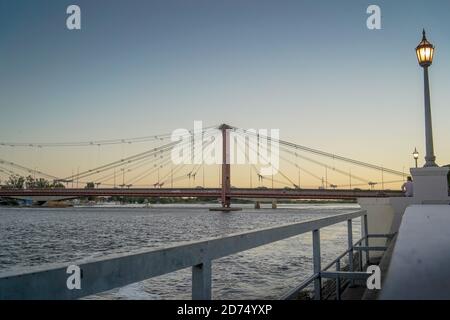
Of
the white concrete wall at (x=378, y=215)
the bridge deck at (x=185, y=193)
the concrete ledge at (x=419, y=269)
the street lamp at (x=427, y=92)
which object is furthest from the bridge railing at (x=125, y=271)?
the bridge deck at (x=185, y=193)

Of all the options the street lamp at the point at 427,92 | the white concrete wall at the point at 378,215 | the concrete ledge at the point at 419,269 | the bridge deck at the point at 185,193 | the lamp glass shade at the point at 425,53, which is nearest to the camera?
the concrete ledge at the point at 419,269

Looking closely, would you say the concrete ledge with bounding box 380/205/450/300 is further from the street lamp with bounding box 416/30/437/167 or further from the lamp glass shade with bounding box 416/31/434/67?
the lamp glass shade with bounding box 416/31/434/67

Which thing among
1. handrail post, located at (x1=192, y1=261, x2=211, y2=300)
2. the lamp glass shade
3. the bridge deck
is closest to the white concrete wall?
the lamp glass shade

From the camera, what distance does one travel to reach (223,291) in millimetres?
12422

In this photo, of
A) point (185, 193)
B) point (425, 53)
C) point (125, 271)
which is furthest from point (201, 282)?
point (185, 193)

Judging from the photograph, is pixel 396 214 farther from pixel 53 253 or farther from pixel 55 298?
pixel 53 253

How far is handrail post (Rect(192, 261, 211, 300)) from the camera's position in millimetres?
2029

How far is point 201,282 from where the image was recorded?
6.73ft

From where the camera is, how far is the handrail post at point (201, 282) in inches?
79.9

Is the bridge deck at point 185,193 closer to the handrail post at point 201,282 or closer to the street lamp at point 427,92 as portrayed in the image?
the street lamp at point 427,92

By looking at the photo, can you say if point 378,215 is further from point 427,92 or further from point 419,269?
point 419,269

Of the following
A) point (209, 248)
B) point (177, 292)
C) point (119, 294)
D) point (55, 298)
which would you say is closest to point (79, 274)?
point (55, 298)

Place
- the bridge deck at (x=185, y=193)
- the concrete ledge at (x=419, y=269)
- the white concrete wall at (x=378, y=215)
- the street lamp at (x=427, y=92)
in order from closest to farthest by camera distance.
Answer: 1. the concrete ledge at (x=419, y=269)
2. the white concrete wall at (x=378, y=215)
3. the street lamp at (x=427, y=92)
4. the bridge deck at (x=185, y=193)
